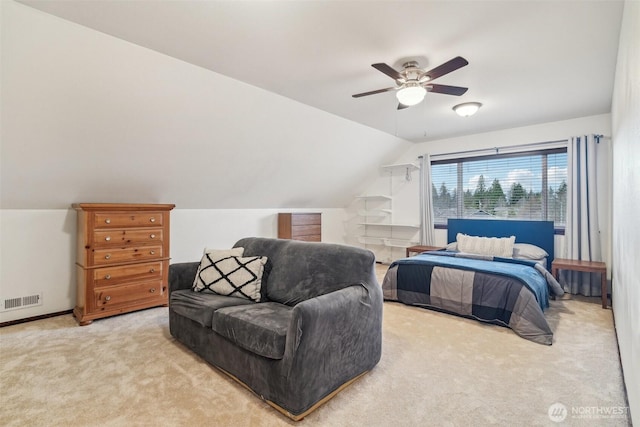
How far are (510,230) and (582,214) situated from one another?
87 cm

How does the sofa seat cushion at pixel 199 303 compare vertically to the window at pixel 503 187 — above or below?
below

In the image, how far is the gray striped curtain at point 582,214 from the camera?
13.7 ft

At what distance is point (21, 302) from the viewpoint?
3.28 m

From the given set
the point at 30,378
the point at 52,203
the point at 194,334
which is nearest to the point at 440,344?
the point at 194,334

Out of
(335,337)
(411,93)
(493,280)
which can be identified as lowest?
(335,337)

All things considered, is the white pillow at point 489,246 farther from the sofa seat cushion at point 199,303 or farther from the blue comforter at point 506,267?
the sofa seat cushion at point 199,303

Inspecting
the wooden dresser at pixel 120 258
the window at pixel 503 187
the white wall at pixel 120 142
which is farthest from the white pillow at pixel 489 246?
the wooden dresser at pixel 120 258

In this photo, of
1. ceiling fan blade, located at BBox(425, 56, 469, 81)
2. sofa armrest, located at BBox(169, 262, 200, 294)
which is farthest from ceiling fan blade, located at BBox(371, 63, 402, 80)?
sofa armrest, located at BBox(169, 262, 200, 294)

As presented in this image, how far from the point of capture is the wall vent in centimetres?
319

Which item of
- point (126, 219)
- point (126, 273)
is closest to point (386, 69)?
point (126, 219)

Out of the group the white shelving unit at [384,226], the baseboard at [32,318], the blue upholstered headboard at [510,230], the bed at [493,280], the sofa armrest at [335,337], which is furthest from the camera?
the white shelving unit at [384,226]

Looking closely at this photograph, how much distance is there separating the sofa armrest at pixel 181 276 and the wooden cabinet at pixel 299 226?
261 cm

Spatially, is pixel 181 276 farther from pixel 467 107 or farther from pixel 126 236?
pixel 467 107

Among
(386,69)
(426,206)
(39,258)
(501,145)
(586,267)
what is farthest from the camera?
(426,206)
